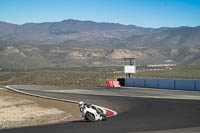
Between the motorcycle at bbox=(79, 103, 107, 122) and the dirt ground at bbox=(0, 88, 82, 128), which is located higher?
the motorcycle at bbox=(79, 103, 107, 122)

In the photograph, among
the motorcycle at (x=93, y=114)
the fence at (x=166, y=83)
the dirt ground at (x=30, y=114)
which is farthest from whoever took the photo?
the fence at (x=166, y=83)

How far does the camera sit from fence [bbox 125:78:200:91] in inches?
1779

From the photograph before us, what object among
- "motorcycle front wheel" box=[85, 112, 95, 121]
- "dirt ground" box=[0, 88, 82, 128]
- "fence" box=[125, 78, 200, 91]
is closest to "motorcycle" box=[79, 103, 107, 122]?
"motorcycle front wheel" box=[85, 112, 95, 121]

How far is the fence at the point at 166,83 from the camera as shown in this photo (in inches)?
1779

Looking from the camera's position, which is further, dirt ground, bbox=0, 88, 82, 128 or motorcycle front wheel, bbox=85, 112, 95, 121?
dirt ground, bbox=0, 88, 82, 128

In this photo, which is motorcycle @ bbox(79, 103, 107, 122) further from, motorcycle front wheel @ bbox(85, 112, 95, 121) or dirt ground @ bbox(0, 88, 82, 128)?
dirt ground @ bbox(0, 88, 82, 128)

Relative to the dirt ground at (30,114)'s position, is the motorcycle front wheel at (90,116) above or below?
above

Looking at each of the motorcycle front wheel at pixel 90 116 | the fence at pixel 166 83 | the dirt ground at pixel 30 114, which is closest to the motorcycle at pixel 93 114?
the motorcycle front wheel at pixel 90 116

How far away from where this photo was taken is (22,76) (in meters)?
106

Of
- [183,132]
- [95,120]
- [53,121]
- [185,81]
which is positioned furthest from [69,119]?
[185,81]

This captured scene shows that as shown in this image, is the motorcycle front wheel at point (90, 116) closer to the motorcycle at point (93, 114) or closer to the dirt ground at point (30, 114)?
the motorcycle at point (93, 114)

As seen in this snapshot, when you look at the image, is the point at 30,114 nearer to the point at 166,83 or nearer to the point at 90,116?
the point at 90,116

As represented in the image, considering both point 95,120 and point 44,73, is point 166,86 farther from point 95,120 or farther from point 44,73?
point 44,73

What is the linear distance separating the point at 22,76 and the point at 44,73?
22.7ft
